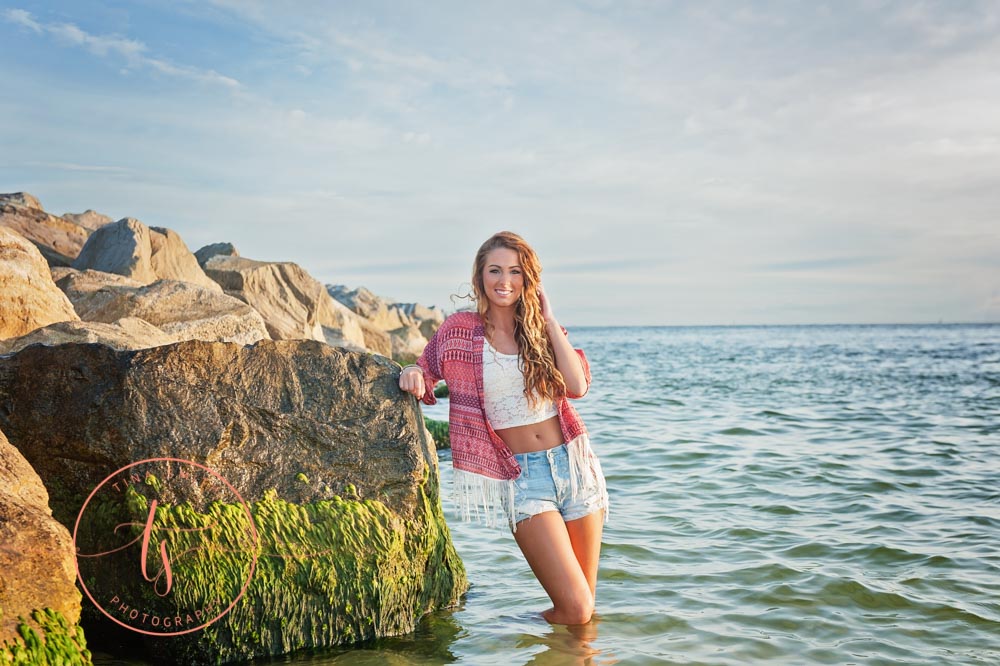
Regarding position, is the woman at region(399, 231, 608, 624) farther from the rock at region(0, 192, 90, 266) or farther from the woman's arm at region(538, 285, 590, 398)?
the rock at region(0, 192, 90, 266)

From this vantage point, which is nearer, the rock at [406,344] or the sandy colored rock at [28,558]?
the sandy colored rock at [28,558]

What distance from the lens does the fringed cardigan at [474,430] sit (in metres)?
5.45

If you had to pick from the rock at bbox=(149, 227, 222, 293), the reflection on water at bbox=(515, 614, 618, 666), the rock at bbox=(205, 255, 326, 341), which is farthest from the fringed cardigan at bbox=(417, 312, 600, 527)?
the rock at bbox=(149, 227, 222, 293)

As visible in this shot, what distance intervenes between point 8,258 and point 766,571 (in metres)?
8.10

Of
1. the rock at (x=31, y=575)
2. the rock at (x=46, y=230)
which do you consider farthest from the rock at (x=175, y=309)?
the rock at (x=31, y=575)

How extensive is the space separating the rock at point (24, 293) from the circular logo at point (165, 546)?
13.4 feet

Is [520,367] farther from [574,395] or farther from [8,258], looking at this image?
[8,258]

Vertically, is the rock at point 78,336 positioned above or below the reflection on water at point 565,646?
above

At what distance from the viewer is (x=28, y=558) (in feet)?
12.2

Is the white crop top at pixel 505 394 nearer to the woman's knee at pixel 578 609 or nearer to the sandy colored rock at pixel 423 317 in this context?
the woman's knee at pixel 578 609

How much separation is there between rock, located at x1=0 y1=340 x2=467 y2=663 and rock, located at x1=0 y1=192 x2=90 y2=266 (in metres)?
11.9

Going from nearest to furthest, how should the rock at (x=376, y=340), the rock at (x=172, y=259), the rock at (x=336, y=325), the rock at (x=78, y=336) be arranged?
the rock at (x=78, y=336)
the rock at (x=172, y=259)
the rock at (x=336, y=325)
the rock at (x=376, y=340)

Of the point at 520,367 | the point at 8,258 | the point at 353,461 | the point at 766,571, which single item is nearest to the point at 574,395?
the point at 520,367

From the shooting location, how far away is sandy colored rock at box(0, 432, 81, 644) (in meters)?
3.63
